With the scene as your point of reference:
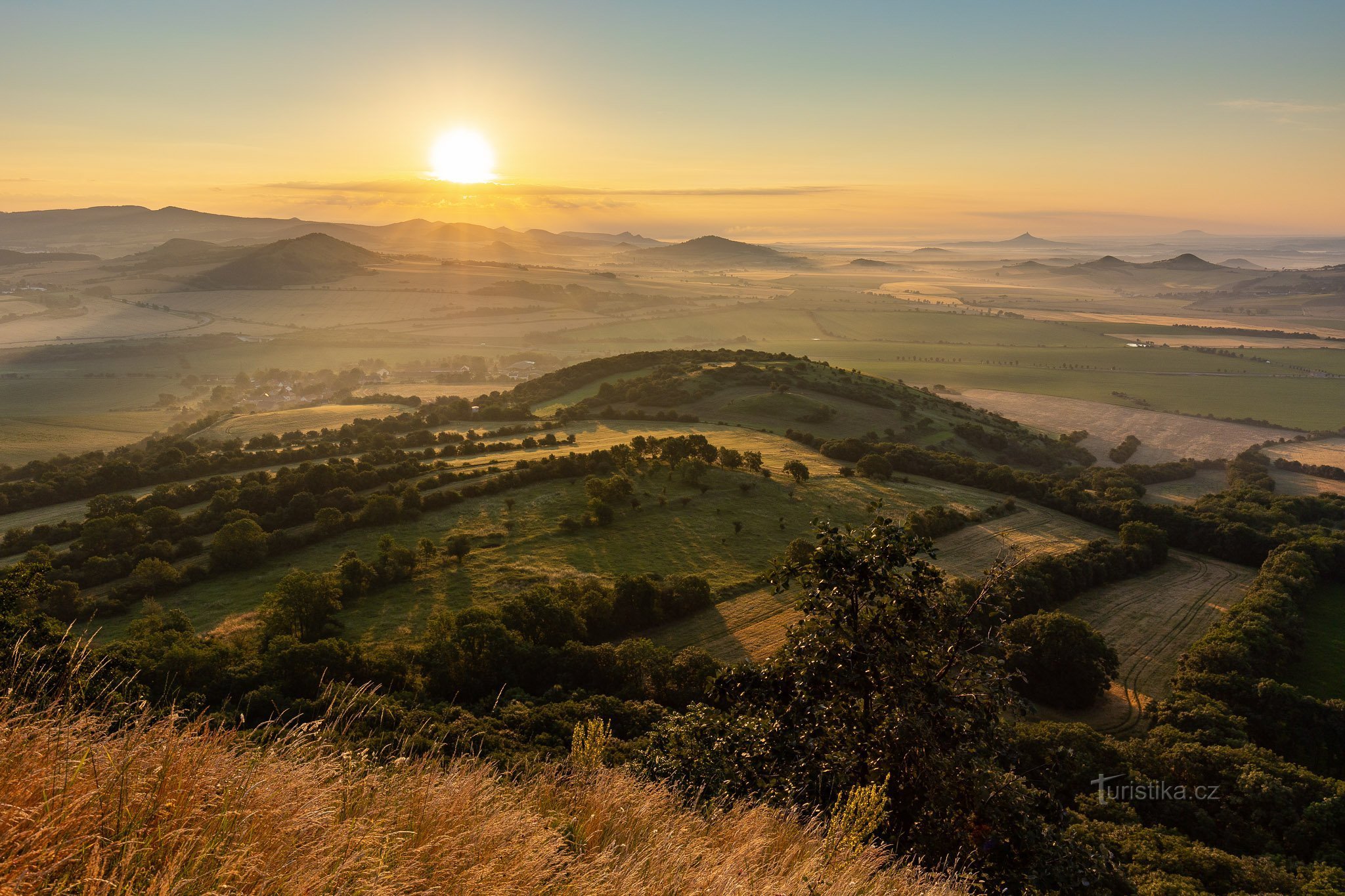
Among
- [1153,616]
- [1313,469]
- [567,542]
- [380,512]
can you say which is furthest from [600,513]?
[1313,469]

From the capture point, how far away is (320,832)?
23.2 feet

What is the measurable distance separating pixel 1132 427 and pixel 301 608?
528ft

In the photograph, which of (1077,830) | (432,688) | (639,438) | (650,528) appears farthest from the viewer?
(639,438)

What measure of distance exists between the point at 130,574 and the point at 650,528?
41954 millimetres

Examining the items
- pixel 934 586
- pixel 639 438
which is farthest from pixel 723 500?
pixel 934 586

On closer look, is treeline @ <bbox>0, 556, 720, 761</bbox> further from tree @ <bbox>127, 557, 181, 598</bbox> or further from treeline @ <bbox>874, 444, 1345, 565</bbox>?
treeline @ <bbox>874, 444, 1345, 565</bbox>

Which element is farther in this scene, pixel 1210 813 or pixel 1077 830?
pixel 1210 813

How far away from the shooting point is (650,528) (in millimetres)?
66688

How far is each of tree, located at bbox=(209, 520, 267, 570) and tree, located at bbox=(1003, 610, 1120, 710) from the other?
189 ft

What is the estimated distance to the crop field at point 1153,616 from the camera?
4597 centimetres

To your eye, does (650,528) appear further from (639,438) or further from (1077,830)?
(1077,830)

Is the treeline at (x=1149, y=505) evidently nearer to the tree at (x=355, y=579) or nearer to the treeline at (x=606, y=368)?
the tree at (x=355, y=579)

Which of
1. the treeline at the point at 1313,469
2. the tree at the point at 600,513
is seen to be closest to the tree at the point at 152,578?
the tree at the point at 600,513

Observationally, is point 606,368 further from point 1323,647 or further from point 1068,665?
point 1323,647
